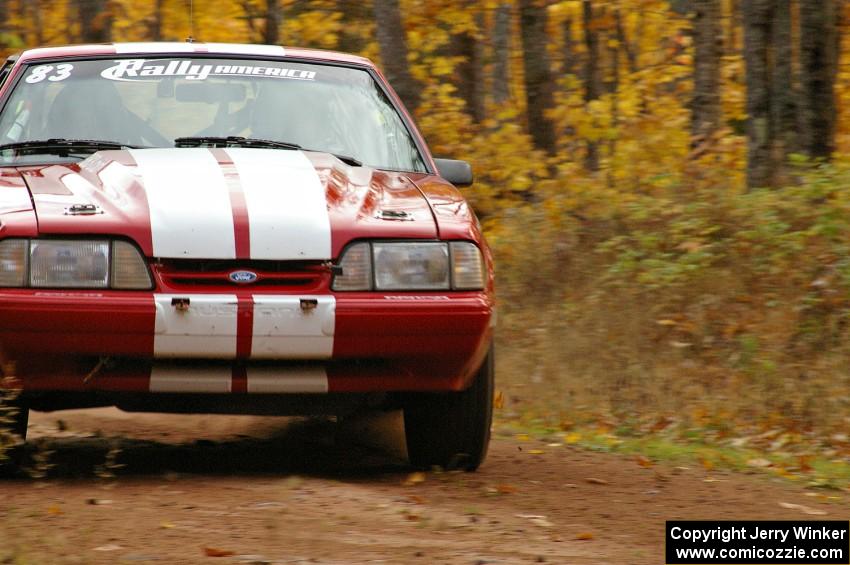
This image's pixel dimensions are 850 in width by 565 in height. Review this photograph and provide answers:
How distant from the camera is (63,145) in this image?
5473mm

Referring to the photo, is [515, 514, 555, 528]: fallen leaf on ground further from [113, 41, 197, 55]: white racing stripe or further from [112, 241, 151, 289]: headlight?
[113, 41, 197, 55]: white racing stripe

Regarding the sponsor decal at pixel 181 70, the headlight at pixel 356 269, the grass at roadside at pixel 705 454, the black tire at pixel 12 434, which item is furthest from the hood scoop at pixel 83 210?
the grass at roadside at pixel 705 454

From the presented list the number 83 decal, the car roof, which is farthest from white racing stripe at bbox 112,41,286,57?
the number 83 decal

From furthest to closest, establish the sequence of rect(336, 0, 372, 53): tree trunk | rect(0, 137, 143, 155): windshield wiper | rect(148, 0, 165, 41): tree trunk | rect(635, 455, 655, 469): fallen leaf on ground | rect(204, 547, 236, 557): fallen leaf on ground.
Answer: rect(148, 0, 165, 41): tree trunk, rect(336, 0, 372, 53): tree trunk, rect(635, 455, 655, 469): fallen leaf on ground, rect(0, 137, 143, 155): windshield wiper, rect(204, 547, 236, 557): fallen leaf on ground

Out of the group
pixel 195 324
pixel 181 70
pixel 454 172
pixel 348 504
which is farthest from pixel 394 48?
pixel 348 504

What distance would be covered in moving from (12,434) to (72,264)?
72cm

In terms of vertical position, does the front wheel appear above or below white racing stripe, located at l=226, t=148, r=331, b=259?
below

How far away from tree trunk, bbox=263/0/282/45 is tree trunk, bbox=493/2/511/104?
6.39 meters

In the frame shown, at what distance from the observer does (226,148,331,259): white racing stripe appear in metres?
4.50

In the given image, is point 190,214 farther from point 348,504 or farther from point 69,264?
point 348,504

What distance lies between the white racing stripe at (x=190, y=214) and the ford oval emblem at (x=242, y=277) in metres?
0.07

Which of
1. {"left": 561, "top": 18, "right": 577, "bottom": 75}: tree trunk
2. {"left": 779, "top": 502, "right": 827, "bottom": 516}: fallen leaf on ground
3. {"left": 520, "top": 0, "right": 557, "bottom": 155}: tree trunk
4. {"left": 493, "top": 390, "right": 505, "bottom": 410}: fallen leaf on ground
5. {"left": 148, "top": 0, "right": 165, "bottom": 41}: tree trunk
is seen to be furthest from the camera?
{"left": 561, "top": 18, "right": 577, "bottom": 75}: tree trunk

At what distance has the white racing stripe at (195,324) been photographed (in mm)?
4418

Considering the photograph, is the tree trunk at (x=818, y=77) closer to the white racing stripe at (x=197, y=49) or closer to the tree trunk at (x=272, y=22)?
the white racing stripe at (x=197, y=49)
